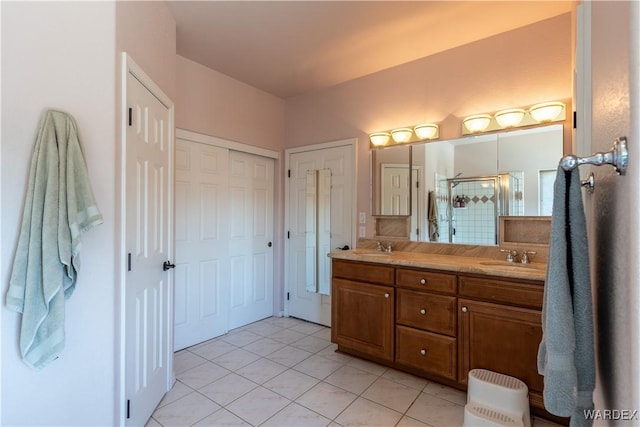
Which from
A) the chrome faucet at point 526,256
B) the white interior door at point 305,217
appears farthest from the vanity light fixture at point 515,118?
the white interior door at point 305,217

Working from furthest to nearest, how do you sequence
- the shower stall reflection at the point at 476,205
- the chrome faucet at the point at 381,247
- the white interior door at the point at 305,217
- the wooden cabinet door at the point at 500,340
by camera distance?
the white interior door at the point at 305,217
the chrome faucet at the point at 381,247
the shower stall reflection at the point at 476,205
the wooden cabinet door at the point at 500,340

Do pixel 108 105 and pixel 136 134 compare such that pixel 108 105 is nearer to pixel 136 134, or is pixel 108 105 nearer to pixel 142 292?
pixel 136 134

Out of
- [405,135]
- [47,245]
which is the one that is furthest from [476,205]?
[47,245]

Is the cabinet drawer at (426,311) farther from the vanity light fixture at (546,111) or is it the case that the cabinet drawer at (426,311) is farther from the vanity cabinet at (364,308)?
the vanity light fixture at (546,111)

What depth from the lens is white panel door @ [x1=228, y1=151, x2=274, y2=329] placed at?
3.38m

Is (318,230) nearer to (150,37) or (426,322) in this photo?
(426,322)

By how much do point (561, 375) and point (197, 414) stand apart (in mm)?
2071

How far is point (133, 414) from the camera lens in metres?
1.66

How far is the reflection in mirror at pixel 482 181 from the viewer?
2.28 meters

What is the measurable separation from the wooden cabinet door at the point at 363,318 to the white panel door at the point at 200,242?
49.9 inches

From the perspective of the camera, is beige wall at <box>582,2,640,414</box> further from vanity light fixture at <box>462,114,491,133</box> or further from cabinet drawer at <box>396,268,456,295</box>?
vanity light fixture at <box>462,114,491,133</box>

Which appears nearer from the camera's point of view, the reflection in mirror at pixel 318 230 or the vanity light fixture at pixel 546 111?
the vanity light fixture at pixel 546 111

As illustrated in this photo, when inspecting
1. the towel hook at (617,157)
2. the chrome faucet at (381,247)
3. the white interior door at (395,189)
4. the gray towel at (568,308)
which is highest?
the white interior door at (395,189)

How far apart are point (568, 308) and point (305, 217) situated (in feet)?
10.4
